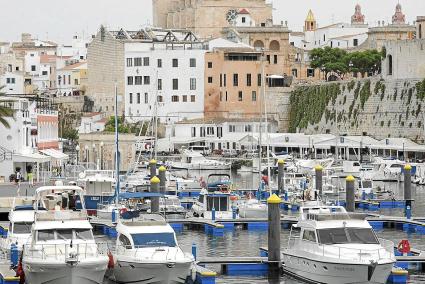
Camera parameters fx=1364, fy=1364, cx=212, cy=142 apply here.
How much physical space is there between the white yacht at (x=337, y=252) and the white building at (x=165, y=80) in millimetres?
78973

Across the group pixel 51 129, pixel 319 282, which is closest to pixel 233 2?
pixel 51 129

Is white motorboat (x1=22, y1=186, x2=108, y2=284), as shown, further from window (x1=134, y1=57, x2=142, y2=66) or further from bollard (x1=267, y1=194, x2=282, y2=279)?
window (x1=134, y1=57, x2=142, y2=66)

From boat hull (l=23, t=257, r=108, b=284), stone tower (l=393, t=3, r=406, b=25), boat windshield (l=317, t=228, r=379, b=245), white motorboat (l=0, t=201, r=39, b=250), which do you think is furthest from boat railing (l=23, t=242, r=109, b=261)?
stone tower (l=393, t=3, r=406, b=25)

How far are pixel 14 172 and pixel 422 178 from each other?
29.3 meters

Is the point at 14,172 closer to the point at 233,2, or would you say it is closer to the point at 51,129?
the point at 51,129

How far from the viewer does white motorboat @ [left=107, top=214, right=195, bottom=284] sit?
34.3 metres

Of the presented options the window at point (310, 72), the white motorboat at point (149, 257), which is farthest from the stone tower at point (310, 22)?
the white motorboat at point (149, 257)

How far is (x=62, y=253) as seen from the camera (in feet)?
110

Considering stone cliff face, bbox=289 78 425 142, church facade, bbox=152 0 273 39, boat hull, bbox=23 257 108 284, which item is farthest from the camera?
church facade, bbox=152 0 273 39

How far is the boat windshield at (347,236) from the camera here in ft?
119

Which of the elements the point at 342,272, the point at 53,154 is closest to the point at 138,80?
the point at 53,154

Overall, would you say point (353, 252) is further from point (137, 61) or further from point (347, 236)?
point (137, 61)

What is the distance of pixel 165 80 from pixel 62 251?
275ft

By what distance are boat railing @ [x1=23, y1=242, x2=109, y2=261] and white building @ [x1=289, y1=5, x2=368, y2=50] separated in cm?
11362
